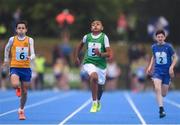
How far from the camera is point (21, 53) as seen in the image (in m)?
17.5

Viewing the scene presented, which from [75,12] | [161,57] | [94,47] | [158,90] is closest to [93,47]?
[94,47]

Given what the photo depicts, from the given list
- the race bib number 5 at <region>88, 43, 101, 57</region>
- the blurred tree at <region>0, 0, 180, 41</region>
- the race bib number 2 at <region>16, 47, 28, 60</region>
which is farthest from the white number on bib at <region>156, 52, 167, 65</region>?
the blurred tree at <region>0, 0, 180, 41</region>

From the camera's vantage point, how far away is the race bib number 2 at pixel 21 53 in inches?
689

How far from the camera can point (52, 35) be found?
6444 centimetres

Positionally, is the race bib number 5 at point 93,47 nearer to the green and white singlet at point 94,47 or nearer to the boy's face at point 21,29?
the green and white singlet at point 94,47

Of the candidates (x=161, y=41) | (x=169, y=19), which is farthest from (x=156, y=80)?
(x=169, y=19)

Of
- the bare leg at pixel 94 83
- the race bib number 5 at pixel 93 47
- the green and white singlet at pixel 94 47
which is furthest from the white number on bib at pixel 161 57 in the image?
the bare leg at pixel 94 83

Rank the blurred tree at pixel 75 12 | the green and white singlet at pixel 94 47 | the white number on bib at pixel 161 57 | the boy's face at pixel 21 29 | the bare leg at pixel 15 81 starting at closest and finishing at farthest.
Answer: the bare leg at pixel 15 81, the boy's face at pixel 21 29, the white number on bib at pixel 161 57, the green and white singlet at pixel 94 47, the blurred tree at pixel 75 12

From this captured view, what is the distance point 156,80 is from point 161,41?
944mm

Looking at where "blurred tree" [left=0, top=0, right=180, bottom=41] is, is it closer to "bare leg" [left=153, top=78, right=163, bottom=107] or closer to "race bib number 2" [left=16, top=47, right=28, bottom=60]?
"bare leg" [left=153, top=78, right=163, bottom=107]

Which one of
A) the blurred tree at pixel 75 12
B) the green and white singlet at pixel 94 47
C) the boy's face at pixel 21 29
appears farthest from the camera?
the blurred tree at pixel 75 12

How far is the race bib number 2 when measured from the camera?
17.5 meters

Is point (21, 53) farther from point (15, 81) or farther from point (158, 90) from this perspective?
point (158, 90)

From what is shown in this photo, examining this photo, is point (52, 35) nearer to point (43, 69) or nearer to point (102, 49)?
point (43, 69)
